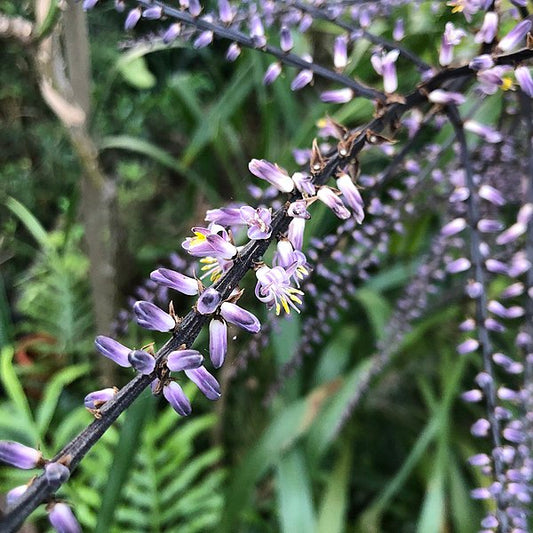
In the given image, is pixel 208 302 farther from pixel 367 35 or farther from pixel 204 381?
pixel 367 35

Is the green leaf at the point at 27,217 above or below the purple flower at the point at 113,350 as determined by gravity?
above

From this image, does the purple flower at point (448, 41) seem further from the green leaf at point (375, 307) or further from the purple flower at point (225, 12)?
the green leaf at point (375, 307)

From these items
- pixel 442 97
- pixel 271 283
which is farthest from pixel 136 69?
pixel 271 283

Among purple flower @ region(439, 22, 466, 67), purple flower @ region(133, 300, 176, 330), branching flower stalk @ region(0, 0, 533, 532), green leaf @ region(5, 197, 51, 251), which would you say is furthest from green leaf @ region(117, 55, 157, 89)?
purple flower @ region(133, 300, 176, 330)

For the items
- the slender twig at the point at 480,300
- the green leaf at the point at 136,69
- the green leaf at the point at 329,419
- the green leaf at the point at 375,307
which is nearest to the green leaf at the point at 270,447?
the green leaf at the point at 329,419

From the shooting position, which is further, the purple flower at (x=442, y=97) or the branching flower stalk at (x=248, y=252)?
the purple flower at (x=442, y=97)
